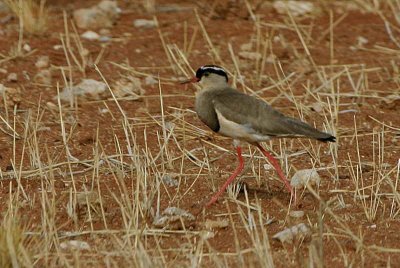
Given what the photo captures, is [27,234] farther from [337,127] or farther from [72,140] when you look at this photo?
[337,127]

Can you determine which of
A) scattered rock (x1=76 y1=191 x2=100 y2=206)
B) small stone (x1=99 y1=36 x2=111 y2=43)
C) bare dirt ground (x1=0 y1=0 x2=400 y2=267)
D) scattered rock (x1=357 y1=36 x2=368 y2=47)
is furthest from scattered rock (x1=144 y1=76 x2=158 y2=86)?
scattered rock (x1=76 y1=191 x2=100 y2=206)

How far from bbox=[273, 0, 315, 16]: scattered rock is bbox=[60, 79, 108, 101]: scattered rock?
272cm

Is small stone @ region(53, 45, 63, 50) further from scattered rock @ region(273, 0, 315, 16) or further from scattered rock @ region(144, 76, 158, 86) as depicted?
scattered rock @ region(273, 0, 315, 16)

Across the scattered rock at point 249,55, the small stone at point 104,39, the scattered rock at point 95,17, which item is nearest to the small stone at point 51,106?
the small stone at point 104,39

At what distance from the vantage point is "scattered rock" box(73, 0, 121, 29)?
1023cm

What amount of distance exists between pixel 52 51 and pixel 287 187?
3.66m

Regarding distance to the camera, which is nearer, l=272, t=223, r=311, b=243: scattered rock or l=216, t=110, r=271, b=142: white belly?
l=272, t=223, r=311, b=243: scattered rock

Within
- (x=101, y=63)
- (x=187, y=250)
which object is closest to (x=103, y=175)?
(x=187, y=250)

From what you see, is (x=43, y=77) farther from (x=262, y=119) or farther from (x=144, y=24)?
(x=262, y=119)

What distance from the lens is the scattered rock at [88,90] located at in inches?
333

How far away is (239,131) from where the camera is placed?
6.21m

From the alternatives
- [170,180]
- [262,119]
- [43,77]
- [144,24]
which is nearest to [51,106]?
[43,77]

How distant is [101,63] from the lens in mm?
9258

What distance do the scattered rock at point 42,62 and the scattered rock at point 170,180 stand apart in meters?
2.79
